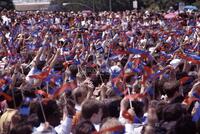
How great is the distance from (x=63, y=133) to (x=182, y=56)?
188 inches

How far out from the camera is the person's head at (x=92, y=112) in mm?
6238

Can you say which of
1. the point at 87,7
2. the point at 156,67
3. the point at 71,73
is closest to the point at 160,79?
the point at 156,67

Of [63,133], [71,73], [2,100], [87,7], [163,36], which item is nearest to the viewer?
[63,133]

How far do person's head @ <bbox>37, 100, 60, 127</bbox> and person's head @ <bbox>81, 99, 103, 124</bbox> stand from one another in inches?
11.8

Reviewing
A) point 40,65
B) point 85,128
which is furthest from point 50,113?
point 40,65

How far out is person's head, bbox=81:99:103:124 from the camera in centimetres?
624

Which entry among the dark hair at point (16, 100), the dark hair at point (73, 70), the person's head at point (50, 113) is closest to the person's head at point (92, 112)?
the person's head at point (50, 113)

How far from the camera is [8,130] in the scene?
20.6 ft

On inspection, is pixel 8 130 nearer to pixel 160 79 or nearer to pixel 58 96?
pixel 58 96

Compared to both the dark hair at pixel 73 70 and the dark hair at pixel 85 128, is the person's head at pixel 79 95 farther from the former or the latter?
the dark hair at pixel 73 70

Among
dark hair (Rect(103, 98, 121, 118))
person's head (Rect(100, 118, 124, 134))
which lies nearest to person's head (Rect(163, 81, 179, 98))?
dark hair (Rect(103, 98, 121, 118))

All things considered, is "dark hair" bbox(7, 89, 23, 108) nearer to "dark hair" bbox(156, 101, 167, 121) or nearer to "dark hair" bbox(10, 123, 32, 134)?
"dark hair" bbox(10, 123, 32, 134)

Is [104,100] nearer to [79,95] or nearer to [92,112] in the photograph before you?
[92,112]

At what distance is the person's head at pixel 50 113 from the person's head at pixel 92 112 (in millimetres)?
299
